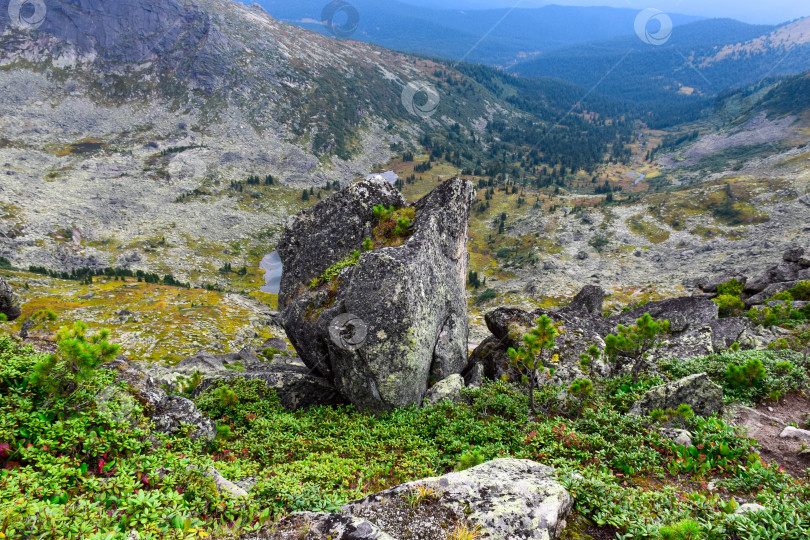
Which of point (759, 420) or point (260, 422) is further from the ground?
point (759, 420)

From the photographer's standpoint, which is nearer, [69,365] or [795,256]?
[69,365]

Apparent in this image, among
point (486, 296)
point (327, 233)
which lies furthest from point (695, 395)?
point (486, 296)

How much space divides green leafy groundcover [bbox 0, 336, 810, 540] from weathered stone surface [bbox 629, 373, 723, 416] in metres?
1.28

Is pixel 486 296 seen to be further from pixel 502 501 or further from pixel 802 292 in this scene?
pixel 502 501

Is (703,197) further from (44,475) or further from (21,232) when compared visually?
(21,232)

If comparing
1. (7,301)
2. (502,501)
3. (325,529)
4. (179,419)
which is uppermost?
(502,501)

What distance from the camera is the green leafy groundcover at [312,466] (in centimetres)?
709

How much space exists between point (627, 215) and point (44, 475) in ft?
552

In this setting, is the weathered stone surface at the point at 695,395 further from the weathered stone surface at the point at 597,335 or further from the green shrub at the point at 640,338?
the weathered stone surface at the point at 597,335

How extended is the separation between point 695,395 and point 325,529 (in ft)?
47.0

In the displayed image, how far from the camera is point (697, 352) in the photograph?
72.7ft

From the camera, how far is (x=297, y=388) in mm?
21641

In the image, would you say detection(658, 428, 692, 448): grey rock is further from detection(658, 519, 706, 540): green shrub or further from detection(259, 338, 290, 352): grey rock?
detection(259, 338, 290, 352): grey rock

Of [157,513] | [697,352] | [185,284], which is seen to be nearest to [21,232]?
[185,284]
